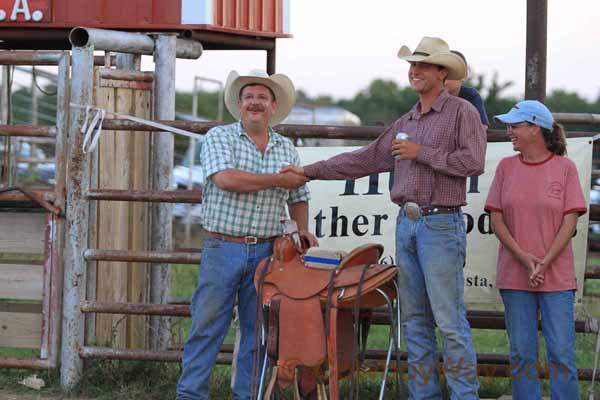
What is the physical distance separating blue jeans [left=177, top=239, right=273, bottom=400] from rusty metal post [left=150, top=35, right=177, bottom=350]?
50.3 inches

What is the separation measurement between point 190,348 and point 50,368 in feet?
4.72

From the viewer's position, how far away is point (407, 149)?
4.84 metres

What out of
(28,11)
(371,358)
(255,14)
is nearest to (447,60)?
(371,358)

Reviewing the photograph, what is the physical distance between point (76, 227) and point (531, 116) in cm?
277

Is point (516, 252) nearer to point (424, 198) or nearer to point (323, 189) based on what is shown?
point (424, 198)

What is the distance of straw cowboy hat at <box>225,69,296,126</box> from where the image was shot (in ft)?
17.0

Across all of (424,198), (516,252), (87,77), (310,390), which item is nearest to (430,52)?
(424,198)

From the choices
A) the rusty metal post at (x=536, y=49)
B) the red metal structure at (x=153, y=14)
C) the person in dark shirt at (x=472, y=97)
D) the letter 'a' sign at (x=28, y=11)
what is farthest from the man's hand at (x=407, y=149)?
the letter 'a' sign at (x=28, y=11)

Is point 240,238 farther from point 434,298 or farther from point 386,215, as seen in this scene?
point 386,215

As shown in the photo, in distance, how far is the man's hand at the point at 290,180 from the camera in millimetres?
5062

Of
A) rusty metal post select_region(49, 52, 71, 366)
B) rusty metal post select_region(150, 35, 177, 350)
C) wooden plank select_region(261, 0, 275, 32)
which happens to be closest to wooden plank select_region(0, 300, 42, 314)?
rusty metal post select_region(49, 52, 71, 366)

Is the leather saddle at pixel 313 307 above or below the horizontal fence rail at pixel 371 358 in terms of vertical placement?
above

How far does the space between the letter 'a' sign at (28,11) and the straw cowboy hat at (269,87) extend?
3137 millimetres

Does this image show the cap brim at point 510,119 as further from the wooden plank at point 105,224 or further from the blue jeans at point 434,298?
the wooden plank at point 105,224
